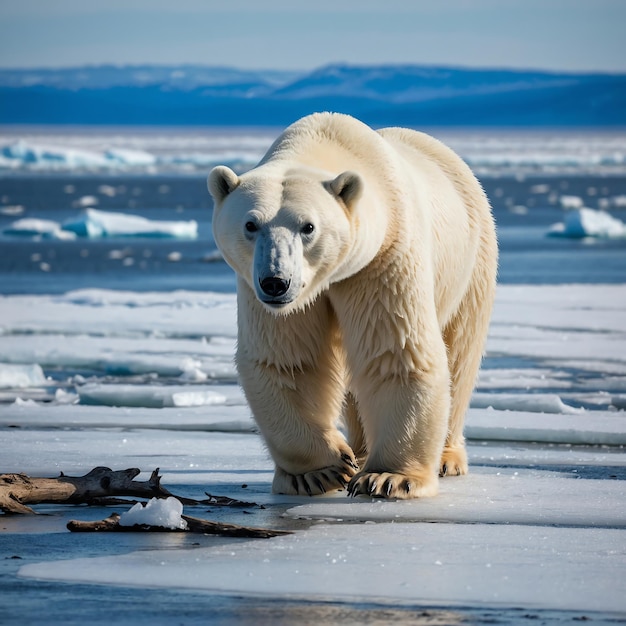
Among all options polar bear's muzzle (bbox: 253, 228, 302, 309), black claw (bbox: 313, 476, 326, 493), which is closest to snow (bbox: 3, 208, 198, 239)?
black claw (bbox: 313, 476, 326, 493)

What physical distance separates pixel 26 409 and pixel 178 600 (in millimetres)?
2942

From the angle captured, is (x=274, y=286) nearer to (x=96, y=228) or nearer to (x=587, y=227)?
(x=587, y=227)

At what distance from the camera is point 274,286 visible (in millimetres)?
3322

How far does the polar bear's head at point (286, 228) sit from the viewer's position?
131 inches

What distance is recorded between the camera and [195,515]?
3438mm

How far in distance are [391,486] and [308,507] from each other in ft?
0.88

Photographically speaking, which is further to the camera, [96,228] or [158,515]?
[96,228]

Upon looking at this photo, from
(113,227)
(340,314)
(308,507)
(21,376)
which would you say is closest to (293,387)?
(340,314)

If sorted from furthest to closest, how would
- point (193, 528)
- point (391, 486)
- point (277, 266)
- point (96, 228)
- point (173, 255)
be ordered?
point (96, 228), point (173, 255), point (391, 486), point (277, 266), point (193, 528)

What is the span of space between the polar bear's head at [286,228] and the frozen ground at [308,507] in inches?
25.2

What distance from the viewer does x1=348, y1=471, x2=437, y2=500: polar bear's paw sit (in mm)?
3689

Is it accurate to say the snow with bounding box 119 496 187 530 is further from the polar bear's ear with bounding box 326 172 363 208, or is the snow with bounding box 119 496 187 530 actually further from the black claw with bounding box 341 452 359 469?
the polar bear's ear with bounding box 326 172 363 208

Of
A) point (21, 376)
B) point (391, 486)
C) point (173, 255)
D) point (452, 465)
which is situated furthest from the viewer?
point (173, 255)

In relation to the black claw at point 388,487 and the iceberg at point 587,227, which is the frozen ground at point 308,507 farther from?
the iceberg at point 587,227
